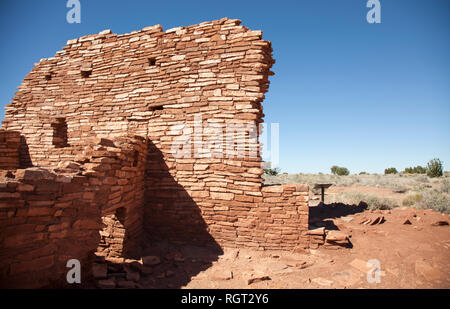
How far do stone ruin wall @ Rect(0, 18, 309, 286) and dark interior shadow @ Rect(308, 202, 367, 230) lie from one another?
1948 millimetres

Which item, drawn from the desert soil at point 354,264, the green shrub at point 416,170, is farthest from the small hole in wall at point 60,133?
the green shrub at point 416,170

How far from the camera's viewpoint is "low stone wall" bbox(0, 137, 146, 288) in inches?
112

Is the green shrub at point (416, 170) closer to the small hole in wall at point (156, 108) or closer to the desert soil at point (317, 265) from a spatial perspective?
the desert soil at point (317, 265)

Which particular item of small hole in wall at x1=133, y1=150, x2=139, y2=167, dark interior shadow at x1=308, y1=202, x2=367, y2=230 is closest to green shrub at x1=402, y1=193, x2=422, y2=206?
dark interior shadow at x1=308, y1=202, x2=367, y2=230

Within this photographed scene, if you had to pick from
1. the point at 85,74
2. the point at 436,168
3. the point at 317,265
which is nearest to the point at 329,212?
the point at 317,265

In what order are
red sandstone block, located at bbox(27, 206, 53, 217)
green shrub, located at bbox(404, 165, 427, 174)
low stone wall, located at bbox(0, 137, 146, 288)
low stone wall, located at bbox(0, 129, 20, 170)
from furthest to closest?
green shrub, located at bbox(404, 165, 427, 174) < low stone wall, located at bbox(0, 129, 20, 170) < red sandstone block, located at bbox(27, 206, 53, 217) < low stone wall, located at bbox(0, 137, 146, 288)

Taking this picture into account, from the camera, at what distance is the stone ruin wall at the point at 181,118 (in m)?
5.12

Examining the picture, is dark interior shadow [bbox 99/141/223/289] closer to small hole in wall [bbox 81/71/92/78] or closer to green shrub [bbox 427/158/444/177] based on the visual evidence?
small hole in wall [bbox 81/71/92/78]

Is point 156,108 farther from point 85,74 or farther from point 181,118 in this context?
point 85,74

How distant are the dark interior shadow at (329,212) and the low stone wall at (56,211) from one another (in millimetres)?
5436

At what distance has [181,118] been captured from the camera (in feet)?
18.5

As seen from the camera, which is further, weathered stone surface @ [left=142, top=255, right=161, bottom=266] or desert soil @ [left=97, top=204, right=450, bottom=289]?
weathered stone surface @ [left=142, top=255, right=161, bottom=266]
